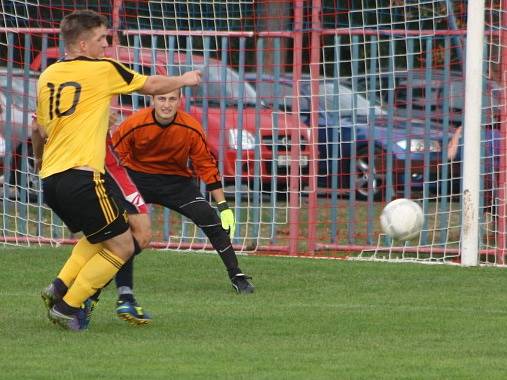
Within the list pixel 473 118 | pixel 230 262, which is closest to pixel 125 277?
pixel 230 262

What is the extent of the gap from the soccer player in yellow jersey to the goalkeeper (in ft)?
7.88

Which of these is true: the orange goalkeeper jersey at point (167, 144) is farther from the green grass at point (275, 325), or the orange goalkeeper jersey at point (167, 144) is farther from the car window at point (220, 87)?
the car window at point (220, 87)

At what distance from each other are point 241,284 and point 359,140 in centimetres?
495

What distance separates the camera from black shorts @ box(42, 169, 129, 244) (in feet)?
27.8

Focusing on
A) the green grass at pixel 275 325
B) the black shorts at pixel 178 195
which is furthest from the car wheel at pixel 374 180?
the black shorts at pixel 178 195

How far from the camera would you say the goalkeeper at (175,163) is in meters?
11.0

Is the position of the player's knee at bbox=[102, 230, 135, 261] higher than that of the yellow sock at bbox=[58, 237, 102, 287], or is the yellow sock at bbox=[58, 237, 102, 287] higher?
the player's knee at bbox=[102, 230, 135, 261]

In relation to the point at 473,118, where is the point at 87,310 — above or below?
below

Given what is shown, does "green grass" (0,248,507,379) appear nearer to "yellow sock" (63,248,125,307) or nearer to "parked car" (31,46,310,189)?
"yellow sock" (63,248,125,307)

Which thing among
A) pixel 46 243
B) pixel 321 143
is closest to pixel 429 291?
pixel 321 143

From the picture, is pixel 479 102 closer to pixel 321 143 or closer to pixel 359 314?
pixel 321 143

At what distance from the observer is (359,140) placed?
15523 millimetres

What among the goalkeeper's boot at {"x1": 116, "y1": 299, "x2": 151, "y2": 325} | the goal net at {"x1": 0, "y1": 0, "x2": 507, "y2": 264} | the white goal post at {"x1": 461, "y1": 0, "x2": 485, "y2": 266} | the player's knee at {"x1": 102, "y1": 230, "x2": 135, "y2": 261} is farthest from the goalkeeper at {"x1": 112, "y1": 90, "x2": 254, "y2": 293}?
the goal net at {"x1": 0, "y1": 0, "x2": 507, "y2": 264}

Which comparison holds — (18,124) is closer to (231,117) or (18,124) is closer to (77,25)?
(231,117)
